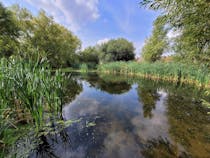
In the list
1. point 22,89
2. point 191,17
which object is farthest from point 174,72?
point 22,89

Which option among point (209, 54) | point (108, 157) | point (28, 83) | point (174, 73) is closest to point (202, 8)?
point (209, 54)

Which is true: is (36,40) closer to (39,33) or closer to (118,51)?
(39,33)

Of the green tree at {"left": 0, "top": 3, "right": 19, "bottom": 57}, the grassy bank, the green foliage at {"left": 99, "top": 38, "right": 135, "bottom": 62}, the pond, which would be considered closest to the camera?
the pond

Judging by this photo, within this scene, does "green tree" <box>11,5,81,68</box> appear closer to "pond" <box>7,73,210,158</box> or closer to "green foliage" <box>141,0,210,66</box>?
"pond" <box>7,73,210,158</box>

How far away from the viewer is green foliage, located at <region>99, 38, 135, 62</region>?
22562 mm

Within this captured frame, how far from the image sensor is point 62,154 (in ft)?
5.70

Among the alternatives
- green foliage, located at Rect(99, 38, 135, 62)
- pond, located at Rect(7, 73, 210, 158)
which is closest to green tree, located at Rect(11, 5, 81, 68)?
pond, located at Rect(7, 73, 210, 158)

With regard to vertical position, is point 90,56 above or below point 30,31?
below

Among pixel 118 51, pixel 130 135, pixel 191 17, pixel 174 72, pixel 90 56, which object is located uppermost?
pixel 118 51

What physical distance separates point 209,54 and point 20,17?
13.6m

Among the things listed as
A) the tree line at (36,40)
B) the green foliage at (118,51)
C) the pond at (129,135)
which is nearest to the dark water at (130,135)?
the pond at (129,135)

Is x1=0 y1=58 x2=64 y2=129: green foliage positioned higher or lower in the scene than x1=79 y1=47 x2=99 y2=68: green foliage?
lower

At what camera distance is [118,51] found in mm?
22453

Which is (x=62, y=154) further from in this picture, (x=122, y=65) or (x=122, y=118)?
(x=122, y=65)
